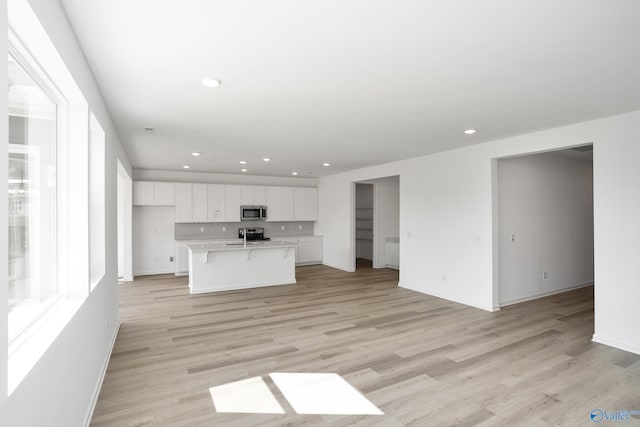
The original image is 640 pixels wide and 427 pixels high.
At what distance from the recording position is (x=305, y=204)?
9.38 meters

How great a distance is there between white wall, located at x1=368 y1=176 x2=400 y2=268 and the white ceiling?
456cm

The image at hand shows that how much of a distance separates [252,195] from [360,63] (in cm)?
662

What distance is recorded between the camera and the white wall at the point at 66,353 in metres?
1.12

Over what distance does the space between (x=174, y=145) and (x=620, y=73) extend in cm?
526

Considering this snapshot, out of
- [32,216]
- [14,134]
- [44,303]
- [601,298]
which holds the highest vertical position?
[14,134]

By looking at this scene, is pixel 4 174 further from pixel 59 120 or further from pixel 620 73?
pixel 620 73

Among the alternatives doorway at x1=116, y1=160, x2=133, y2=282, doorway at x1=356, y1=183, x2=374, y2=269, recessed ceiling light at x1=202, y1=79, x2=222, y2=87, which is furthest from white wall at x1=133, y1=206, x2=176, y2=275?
recessed ceiling light at x1=202, y1=79, x2=222, y2=87

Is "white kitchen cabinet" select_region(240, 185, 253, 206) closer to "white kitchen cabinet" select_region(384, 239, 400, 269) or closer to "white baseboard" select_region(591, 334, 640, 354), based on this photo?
"white kitchen cabinet" select_region(384, 239, 400, 269)

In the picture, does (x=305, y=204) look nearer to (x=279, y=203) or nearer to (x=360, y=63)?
(x=279, y=203)

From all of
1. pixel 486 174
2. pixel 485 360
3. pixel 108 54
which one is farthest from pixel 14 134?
pixel 486 174

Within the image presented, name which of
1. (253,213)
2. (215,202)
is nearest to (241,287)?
(253,213)

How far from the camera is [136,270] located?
7691 mm

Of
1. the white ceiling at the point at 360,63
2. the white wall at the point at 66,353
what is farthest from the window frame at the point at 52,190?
the white ceiling at the point at 360,63

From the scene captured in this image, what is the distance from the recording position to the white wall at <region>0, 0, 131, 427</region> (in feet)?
3.69
